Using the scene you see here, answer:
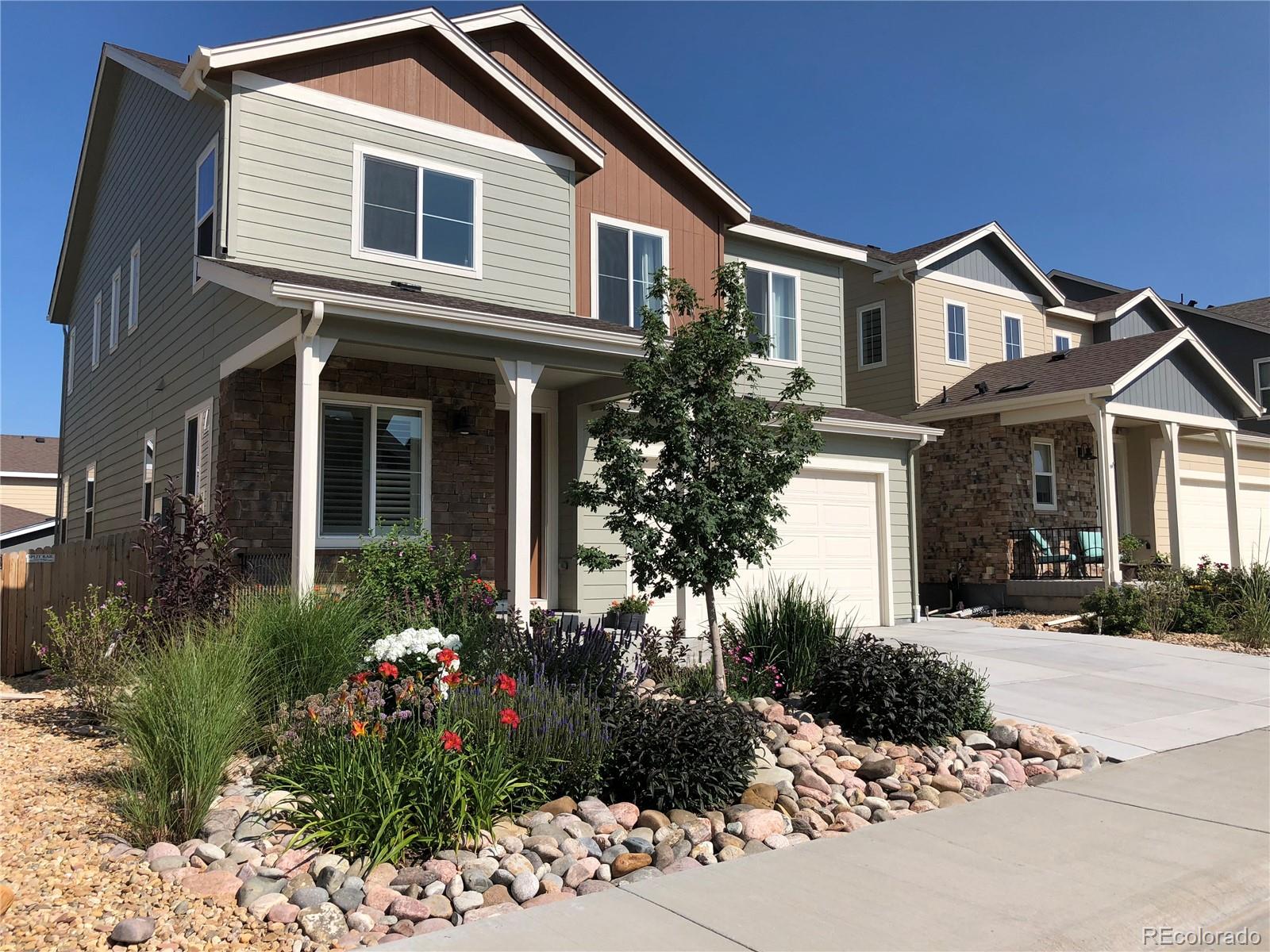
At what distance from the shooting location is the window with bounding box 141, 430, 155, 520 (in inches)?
512

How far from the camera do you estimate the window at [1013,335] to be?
20.4 metres

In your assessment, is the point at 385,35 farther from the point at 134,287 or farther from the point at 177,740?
the point at 177,740

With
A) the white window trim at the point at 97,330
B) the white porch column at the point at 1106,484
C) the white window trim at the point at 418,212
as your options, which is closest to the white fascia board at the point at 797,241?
the white window trim at the point at 418,212

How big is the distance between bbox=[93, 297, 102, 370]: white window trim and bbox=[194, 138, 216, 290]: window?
629 centimetres

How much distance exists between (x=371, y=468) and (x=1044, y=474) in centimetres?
1356

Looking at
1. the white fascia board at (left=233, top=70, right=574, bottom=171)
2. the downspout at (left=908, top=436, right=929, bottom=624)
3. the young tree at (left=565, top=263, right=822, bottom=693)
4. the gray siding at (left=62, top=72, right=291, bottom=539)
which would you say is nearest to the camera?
the young tree at (left=565, top=263, right=822, bottom=693)

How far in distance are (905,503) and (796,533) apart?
7.95 ft

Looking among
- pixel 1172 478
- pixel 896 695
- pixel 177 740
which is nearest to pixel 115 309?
pixel 177 740

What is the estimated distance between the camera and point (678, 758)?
5477 mm

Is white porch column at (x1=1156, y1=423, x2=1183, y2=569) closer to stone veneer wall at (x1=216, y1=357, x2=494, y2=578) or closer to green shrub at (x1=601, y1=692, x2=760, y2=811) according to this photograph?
stone veneer wall at (x1=216, y1=357, x2=494, y2=578)

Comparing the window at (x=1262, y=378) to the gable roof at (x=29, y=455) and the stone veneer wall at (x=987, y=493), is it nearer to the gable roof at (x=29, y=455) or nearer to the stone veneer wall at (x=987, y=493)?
the stone veneer wall at (x=987, y=493)

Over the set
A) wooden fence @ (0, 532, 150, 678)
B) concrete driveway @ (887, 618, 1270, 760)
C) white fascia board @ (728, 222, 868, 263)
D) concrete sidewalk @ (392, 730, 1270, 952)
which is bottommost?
concrete sidewalk @ (392, 730, 1270, 952)

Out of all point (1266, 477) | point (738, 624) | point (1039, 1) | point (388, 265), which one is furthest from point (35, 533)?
point (1266, 477)

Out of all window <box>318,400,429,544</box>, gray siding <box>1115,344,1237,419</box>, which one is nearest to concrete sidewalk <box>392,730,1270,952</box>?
window <box>318,400,429,544</box>
